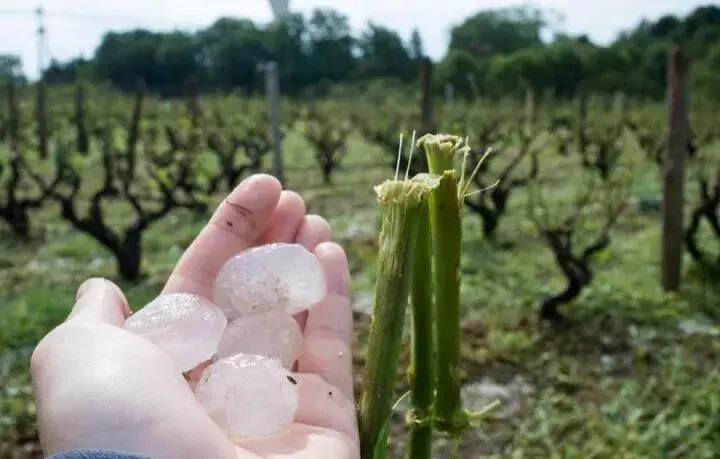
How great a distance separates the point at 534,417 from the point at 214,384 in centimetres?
275

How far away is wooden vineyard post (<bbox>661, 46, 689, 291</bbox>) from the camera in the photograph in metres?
5.73

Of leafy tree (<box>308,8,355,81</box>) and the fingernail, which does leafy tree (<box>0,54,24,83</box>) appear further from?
the fingernail

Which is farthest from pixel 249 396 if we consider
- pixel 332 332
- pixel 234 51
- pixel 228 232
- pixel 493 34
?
pixel 234 51

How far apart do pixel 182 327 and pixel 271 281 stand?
23 cm

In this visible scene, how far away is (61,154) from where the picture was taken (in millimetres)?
9539

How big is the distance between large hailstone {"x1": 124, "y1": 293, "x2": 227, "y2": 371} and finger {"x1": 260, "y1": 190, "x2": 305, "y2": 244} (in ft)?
0.96

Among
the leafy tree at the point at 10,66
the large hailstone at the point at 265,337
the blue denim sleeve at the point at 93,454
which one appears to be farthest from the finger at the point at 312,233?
the leafy tree at the point at 10,66

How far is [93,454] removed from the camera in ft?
3.94

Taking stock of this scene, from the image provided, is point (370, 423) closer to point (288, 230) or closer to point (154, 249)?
point (288, 230)

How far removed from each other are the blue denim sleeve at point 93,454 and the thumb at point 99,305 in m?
0.35

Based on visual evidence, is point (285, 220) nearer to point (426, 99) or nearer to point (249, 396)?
point (249, 396)

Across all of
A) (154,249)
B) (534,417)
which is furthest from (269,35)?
(534,417)

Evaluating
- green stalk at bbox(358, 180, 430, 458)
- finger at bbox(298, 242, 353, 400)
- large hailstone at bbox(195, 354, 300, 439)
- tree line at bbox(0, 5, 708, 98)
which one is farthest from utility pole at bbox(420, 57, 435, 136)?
green stalk at bbox(358, 180, 430, 458)

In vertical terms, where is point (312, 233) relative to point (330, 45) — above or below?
below
